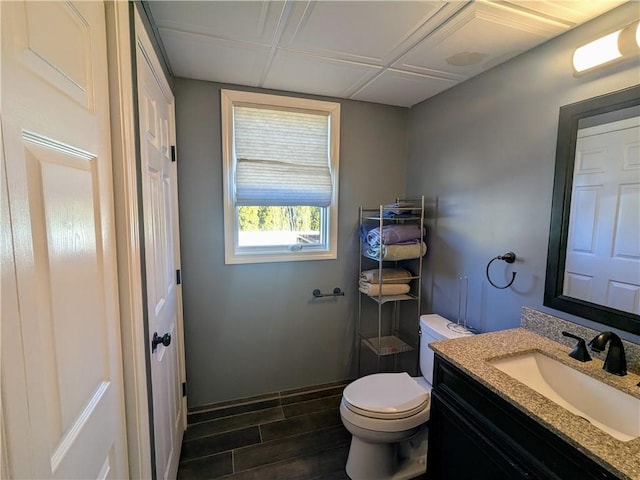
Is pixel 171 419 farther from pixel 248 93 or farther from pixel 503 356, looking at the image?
pixel 248 93

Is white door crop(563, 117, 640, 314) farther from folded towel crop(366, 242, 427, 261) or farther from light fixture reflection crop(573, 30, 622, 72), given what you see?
folded towel crop(366, 242, 427, 261)

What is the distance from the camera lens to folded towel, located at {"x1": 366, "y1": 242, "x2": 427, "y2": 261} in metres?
2.04

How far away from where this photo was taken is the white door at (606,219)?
1.12 meters

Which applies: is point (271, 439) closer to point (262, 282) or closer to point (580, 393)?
point (262, 282)

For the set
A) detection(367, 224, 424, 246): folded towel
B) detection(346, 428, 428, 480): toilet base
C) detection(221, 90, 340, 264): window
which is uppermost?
detection(221, 90, 340, 264): window

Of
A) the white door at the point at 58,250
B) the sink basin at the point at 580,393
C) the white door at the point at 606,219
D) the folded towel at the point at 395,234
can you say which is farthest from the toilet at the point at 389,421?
the white door at the point at 58,250

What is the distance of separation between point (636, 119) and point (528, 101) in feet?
1.49

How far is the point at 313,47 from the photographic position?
147 cm

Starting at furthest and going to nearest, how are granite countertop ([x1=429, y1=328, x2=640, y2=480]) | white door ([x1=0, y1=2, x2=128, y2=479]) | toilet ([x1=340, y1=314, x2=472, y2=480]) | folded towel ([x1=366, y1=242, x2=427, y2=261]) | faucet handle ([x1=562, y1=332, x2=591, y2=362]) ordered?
1. folded towel ([x1=366, y1=242, x2=427, y2=261])
2. toilet ([x1=340, y1=314, x2=472, y2=480])
3. faucet handle ([x1=562, y1=332, x2=591, y2=362])
4. granite countertop ([x1=429, y1=328, x2=640, y2=480])
5. white door ([x1=0, y1=2, x2=128, y2=479])

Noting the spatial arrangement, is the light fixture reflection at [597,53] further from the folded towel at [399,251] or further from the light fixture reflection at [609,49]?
the folded towel at [399,251]

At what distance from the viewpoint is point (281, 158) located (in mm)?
2109

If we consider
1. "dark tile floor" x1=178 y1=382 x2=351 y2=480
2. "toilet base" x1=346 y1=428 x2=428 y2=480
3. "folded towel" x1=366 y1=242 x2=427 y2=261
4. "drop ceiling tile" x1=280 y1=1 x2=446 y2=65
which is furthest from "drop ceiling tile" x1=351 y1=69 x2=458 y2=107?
"dark tile floor" x1=178 y1=382 x2=351 y2=480

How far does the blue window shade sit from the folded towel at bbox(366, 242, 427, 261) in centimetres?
51

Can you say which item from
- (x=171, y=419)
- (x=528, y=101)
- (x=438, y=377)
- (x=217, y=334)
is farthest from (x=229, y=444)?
(x=528, y=101)
